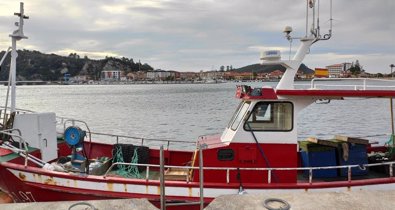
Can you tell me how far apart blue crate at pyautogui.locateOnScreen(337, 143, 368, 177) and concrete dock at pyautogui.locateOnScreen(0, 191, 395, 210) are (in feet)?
13.9

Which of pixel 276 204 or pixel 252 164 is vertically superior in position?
pixel 276 204

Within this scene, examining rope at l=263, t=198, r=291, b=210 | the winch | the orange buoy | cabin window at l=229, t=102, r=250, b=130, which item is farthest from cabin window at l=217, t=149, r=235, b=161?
the orange buoy

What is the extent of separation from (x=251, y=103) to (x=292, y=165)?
1.53m

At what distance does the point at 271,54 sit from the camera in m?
7.26

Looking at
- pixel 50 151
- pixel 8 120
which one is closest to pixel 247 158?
pixel 50 151

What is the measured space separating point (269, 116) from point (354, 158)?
7.22ft

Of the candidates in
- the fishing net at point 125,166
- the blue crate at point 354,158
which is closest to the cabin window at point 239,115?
the blue crate at point 354,158

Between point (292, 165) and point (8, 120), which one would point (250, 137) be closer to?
point (292, 165)

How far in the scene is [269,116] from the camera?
729cm

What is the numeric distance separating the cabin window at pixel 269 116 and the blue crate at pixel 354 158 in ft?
4.93

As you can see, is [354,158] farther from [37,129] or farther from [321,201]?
[37,129]

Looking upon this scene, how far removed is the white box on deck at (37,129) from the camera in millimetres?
8516

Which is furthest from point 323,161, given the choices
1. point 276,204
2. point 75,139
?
point 75,139

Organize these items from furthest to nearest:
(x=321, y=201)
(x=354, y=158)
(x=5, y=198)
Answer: (x=5, y=198) → (x=354, y=158) → (x=321, y=201)
